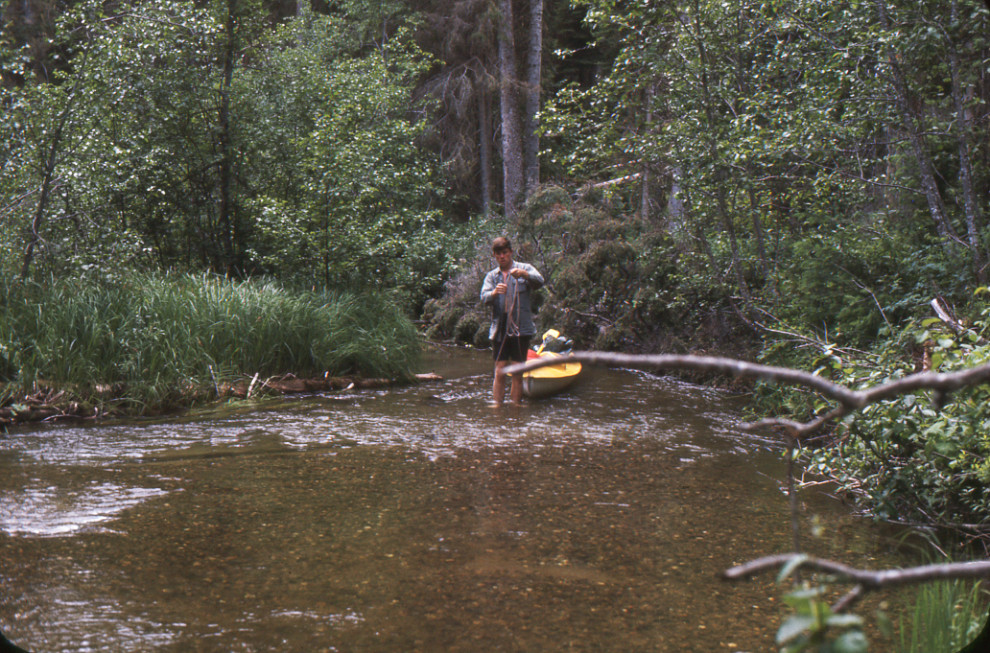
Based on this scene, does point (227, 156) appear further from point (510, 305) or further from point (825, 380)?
point (825, 380)

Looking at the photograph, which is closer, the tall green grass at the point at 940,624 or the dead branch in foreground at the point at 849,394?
the dead branch in foreground at the point at 849,394

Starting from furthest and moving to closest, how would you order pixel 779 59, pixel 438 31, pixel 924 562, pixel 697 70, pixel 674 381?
pixel 438 31
pixel 674 381
pixel 697 70
pixel 779 59
pixel 924 562

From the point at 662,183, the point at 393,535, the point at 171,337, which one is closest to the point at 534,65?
the point at 662,183

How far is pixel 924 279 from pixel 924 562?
13.2ft

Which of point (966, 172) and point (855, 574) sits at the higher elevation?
point (966, 172)

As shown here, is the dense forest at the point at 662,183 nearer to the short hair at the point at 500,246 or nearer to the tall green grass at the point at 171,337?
the tall green grass at the point at 171,337

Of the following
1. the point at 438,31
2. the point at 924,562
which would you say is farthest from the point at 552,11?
the point at 924,562

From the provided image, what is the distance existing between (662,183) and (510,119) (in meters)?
10.7

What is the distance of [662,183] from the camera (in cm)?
1237

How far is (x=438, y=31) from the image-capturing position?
2344cm

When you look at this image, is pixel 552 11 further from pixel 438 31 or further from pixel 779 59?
pixel 779 59

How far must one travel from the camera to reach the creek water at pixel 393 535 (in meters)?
3.37

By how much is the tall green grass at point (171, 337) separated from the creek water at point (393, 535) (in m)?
0.97

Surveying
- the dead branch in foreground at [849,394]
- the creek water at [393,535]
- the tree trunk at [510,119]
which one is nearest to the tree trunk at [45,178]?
the creek water at [393,535]
